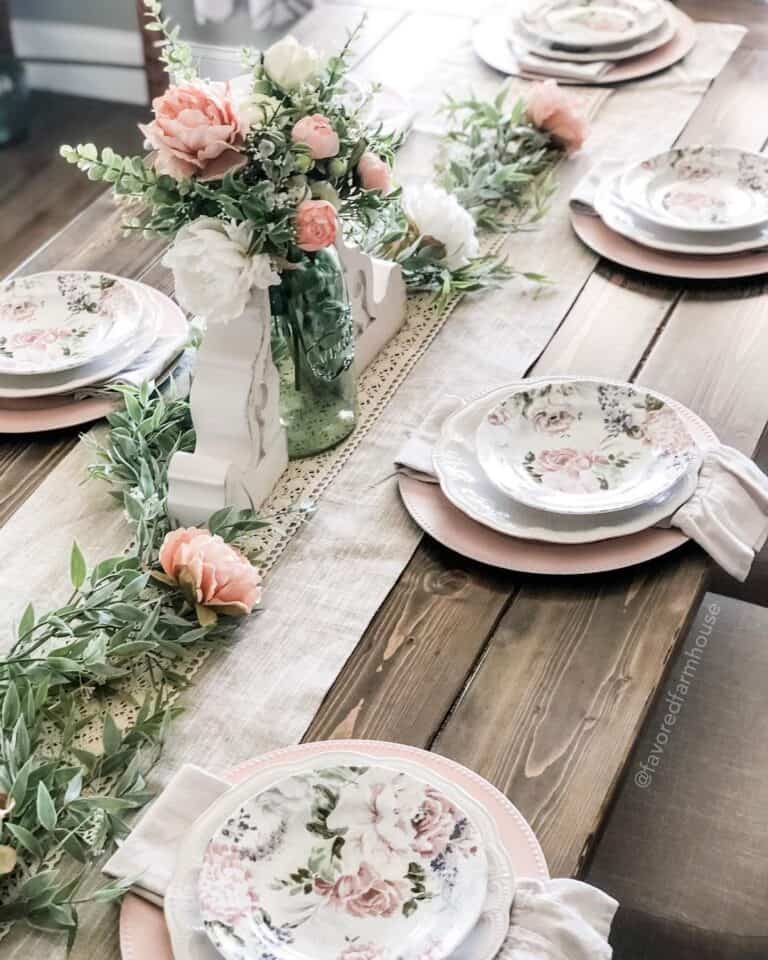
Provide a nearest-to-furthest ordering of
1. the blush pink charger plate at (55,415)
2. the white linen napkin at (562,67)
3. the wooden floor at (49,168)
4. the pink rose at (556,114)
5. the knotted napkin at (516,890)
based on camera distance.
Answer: the knotted napkin at (516,890), the blush pink charger plate at (55,415), the pink rose at (556,114), the white linen napkin at (562,67), the wooden floor at (49,168)

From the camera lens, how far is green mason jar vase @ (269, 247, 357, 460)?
4.12 ft

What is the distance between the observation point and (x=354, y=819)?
36.6 inches

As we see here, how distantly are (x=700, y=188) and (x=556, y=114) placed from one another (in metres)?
0.23

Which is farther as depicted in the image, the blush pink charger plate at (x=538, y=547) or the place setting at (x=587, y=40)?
the place setting at (x=587, y=40)

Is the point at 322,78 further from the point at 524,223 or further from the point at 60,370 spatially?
the point at 524,223

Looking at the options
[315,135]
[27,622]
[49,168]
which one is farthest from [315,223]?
[49,168]

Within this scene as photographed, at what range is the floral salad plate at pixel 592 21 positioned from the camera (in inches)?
82.3

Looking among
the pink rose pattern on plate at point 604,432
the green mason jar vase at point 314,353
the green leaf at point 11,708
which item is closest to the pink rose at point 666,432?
the pink rose pattern on plate at point 604,432

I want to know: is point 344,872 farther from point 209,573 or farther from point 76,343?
point 76,343

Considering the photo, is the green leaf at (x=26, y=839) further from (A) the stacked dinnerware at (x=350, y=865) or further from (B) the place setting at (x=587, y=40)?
(B) the place setting at (x=587, y=40)

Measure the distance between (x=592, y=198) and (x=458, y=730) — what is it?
36.2 inches

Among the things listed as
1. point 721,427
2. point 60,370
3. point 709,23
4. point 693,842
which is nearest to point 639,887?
point 693,842

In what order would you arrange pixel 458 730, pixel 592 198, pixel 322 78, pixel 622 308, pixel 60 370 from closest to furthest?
pixel 458 730, pixel 322 78, pixel 60 370, pixel 622 308, pixel 592 198

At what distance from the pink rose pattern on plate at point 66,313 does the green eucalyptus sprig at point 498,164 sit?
0.50 m
